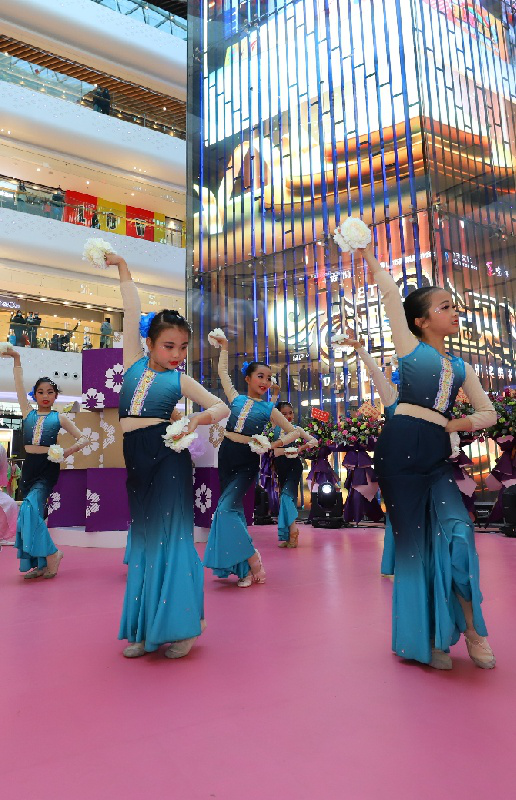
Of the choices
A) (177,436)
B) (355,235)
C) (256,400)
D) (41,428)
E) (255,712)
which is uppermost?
(355,235)

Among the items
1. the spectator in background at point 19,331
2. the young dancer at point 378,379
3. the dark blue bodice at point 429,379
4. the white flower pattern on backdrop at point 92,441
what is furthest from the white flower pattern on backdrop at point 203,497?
the spectator in background at point 19,331

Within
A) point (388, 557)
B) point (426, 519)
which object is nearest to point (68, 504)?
point (388, 557)

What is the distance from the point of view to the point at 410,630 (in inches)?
89.4

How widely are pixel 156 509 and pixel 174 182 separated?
17.0 metres

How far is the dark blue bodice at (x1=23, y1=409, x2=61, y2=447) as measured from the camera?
4.66 metres

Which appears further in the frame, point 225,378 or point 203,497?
point 203,497

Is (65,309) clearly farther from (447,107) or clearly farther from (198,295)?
(447,107)

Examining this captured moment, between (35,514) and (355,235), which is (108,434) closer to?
(35,514)

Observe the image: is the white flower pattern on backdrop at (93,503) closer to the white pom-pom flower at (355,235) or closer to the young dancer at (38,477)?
the young dancer at (38,477)

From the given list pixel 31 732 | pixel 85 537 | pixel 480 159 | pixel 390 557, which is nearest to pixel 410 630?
pixel 31 732

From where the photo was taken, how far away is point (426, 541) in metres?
2.34

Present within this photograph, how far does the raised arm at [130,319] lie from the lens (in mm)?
2752

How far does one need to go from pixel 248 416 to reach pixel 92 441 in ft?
10.2

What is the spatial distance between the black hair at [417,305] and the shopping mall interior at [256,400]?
172 millimetres
